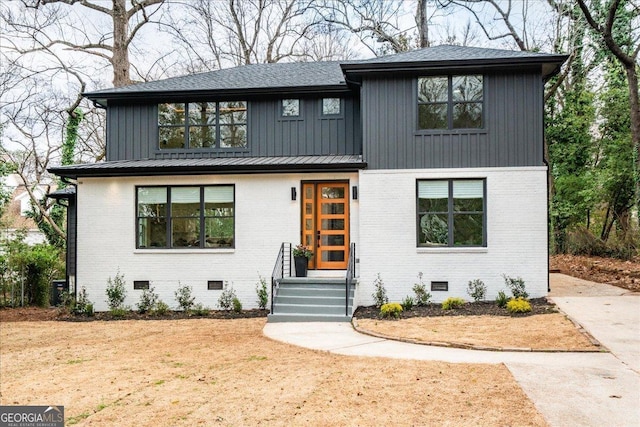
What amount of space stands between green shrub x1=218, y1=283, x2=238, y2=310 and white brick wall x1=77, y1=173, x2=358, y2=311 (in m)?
0.13

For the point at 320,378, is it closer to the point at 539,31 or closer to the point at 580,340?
the point at 580,340

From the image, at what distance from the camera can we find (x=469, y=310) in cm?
1152

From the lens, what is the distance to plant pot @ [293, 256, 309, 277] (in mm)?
12852

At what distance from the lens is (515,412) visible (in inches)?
204

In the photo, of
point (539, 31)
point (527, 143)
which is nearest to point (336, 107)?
point (527, 143)

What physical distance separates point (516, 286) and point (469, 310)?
4.96ft

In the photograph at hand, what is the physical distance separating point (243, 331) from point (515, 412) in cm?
618

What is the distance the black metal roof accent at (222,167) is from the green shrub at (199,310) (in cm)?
324

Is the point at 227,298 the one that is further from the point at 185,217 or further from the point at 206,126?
the point at 206,126

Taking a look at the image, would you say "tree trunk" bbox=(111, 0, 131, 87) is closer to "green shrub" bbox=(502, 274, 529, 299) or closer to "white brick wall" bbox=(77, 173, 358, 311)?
"white brick wall" bbox=(77, 173, 358, 311)

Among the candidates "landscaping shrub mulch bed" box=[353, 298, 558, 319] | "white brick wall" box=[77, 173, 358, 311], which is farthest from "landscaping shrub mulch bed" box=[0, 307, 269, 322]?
"landscaping shrub mulch bed" box=[353, 298, 558, 319]

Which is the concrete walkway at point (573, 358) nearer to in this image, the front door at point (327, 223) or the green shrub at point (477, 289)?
the green shrub at point (477, 289)

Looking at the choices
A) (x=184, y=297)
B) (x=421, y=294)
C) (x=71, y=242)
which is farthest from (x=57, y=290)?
(x=421, y=294)

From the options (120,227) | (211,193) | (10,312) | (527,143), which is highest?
(527,143)
